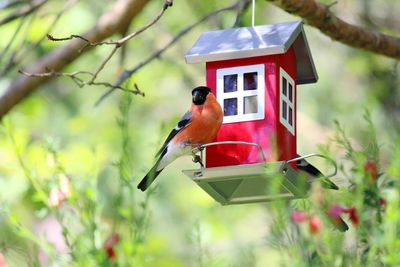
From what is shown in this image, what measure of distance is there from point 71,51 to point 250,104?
1.48 metres

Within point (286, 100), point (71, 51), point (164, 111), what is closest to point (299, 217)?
point (286, 100)

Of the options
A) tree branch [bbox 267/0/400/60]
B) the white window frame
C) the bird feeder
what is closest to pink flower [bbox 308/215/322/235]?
the bird feeder

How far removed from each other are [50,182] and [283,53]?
1.09 m

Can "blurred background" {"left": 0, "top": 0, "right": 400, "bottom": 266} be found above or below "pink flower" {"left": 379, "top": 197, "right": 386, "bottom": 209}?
below

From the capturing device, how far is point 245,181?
4.23 meters

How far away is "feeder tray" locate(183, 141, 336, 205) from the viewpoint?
4023 mm

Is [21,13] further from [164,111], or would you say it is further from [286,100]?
[164,111]

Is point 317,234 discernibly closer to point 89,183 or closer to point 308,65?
point 89,183

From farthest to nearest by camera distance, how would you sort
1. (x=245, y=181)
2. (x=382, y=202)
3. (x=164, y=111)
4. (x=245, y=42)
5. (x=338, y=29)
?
(x=164, y=111) < (x=338, y=29) < (x=245, y=42) < (x=245, y=181) < (x=382, y=202)

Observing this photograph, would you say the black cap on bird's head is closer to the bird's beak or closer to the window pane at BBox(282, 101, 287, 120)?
the bird's beak

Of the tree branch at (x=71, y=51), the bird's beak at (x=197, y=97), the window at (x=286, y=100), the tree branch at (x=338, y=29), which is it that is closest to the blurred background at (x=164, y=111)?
the tree branch at (x=71, y=51)

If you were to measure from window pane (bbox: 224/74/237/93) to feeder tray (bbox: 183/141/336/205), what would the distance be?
0.30 metres

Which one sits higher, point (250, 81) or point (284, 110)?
point (250, 81)

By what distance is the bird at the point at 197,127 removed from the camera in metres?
4.25
